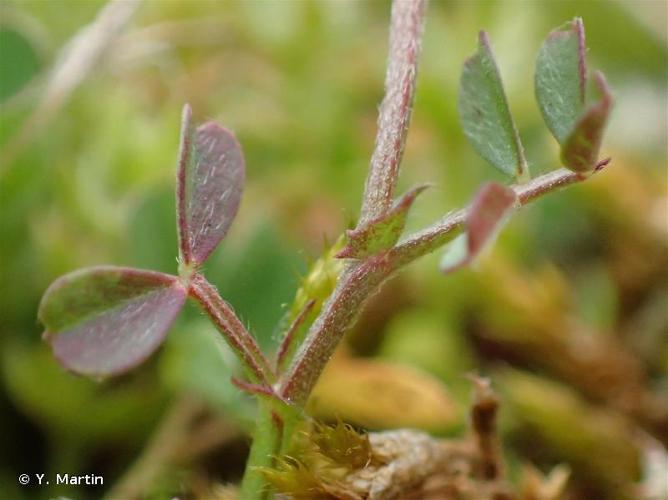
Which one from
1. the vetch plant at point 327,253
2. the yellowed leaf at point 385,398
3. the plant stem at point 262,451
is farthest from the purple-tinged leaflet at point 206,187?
the yellowed leaf at point 385,398

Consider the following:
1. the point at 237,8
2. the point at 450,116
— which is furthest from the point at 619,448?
the point at 237,8

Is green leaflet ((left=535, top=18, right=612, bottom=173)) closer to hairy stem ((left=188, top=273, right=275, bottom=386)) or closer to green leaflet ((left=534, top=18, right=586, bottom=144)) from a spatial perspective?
green leaflet ((left=534, top=18, right=586, bottom=144))

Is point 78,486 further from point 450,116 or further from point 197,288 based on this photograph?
point 450,116

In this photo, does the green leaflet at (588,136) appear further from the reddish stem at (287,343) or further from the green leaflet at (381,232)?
the reddish stem at (287,343)

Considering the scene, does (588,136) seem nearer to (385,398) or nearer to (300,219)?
(385,398)

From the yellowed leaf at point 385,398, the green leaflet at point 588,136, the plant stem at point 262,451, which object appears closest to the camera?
the green leaflet at point 588,136

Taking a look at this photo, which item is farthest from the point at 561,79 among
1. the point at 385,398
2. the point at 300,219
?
the point at 300,219
